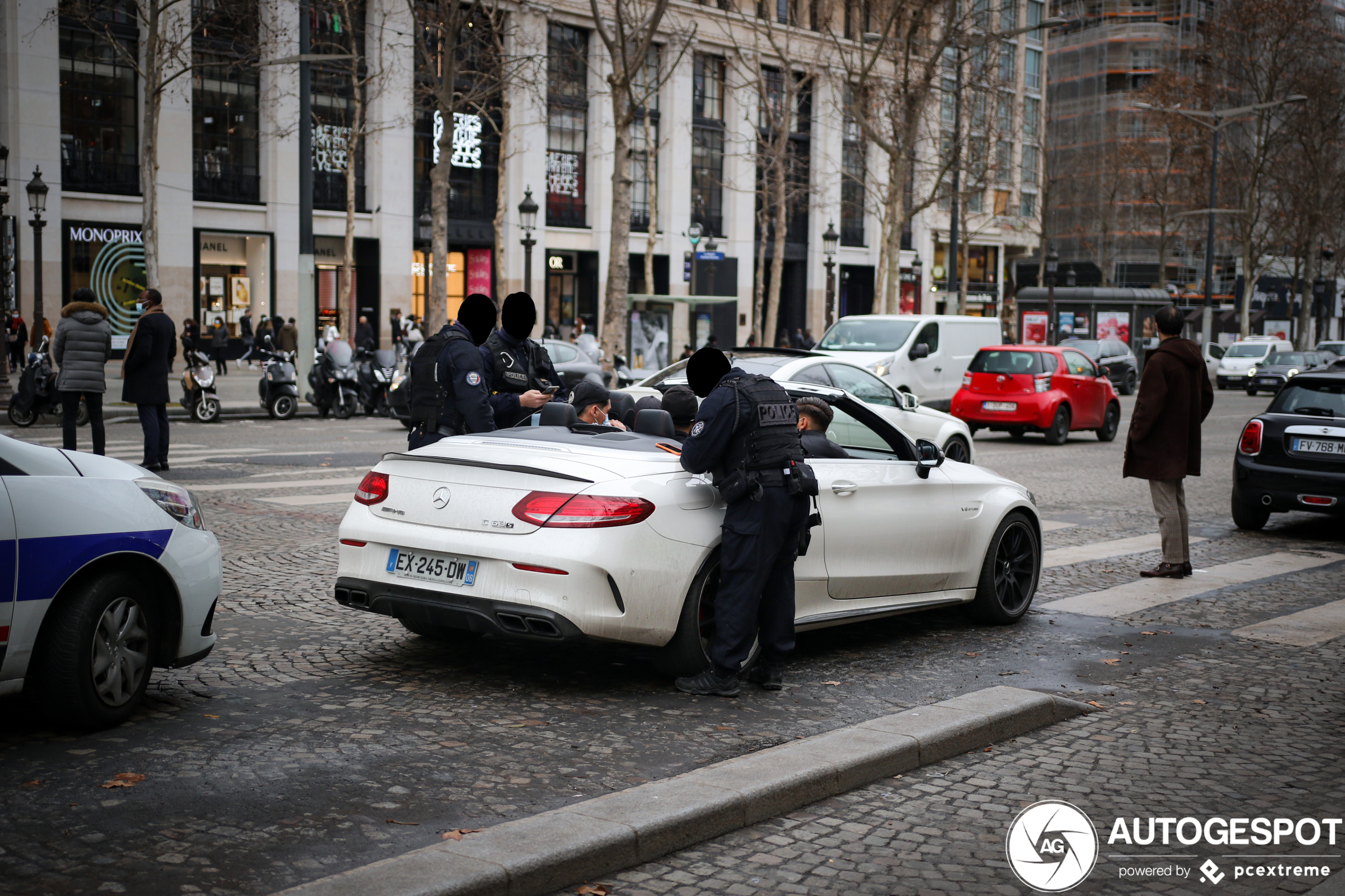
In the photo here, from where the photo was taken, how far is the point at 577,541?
223 inches

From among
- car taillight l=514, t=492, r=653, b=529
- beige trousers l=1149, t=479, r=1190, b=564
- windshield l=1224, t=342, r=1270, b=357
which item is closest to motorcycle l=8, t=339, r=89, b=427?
beige trousers l=1149, t=479, r=1190, b=564

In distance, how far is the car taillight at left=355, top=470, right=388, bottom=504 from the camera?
623 centimetres

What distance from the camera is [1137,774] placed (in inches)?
206

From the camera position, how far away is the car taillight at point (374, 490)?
6.23m

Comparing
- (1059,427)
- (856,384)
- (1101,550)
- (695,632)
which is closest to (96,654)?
(695,632)

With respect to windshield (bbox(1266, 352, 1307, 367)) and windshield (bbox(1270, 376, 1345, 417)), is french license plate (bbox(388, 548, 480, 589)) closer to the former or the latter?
Result: windshield (bbox(1270, 376, 1345, 417))

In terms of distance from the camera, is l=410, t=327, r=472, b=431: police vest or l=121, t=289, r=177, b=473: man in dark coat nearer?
l=410, t=327, r=472, b=431: police vest

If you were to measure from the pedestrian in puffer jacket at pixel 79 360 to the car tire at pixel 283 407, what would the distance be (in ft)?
31.1

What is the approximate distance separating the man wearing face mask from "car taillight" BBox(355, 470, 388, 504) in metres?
1.87

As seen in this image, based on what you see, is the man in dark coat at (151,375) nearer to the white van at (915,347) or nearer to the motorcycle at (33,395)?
the motorcycle at (33,395)

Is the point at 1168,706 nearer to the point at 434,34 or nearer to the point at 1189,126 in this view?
the point at 434,34

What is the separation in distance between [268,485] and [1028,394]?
12962 millimetres

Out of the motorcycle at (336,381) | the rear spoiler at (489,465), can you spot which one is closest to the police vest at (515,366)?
the rear spoiler at (489,465)

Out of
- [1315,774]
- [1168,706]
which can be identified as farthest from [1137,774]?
[1168,706]
